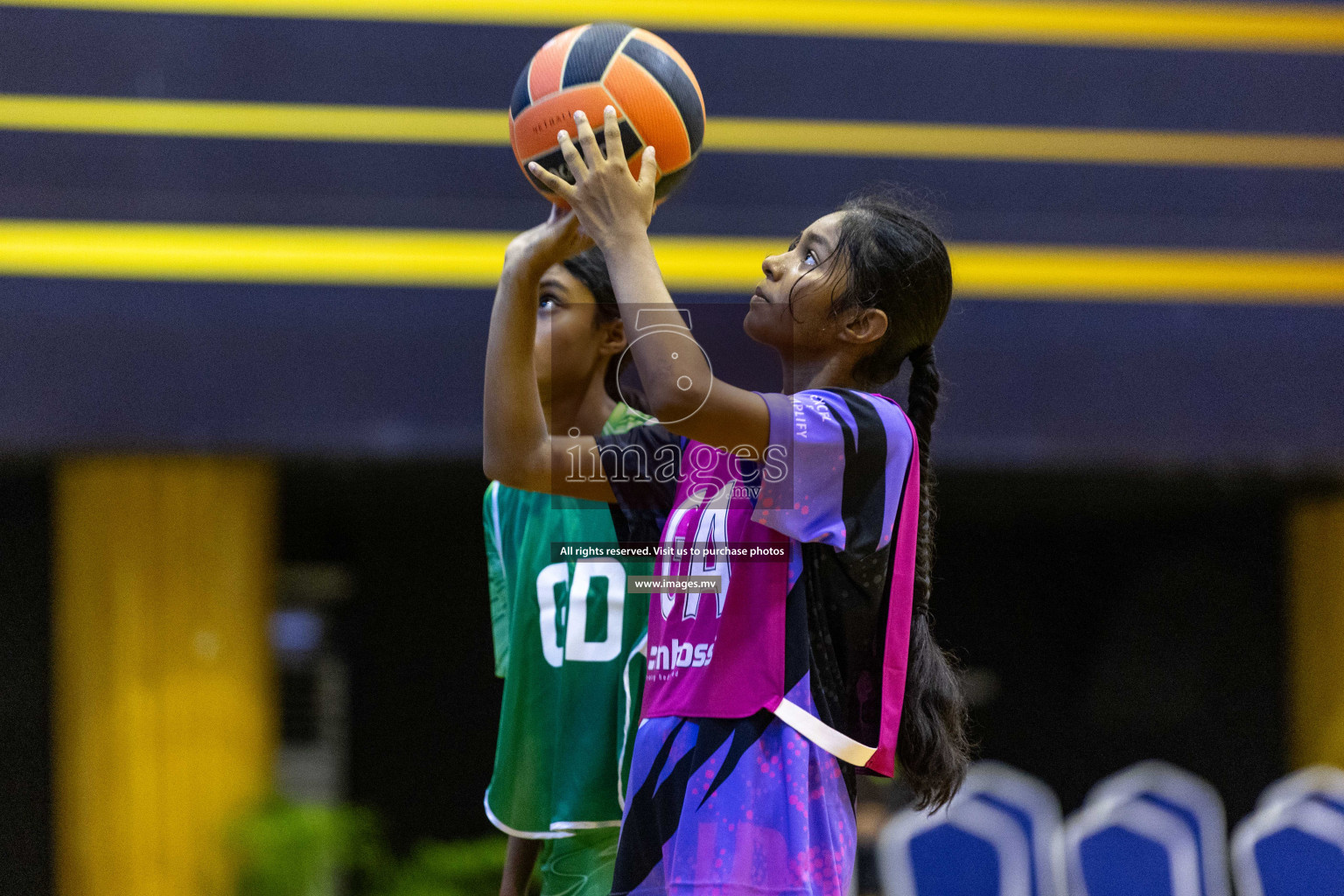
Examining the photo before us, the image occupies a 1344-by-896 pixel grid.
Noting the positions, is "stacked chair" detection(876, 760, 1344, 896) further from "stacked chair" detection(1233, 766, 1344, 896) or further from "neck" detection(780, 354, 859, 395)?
"neck" detection(780, 354, 859, 395)

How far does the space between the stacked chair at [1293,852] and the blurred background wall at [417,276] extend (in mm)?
2480

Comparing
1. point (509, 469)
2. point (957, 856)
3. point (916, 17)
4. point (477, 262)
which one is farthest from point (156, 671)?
point (916, 17)

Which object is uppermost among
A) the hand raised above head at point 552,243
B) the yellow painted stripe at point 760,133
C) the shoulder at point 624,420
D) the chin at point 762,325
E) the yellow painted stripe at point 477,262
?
the yellow painted stripe at point 760,133

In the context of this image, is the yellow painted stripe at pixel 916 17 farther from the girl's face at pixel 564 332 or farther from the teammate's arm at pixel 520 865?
the teammate's arm at pixel 520 865

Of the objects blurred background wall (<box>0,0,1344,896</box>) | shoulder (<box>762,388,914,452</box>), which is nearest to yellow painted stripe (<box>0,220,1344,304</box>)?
blurred background wall (<box>0,0,1344,896</box>)

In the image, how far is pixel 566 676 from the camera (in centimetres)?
249

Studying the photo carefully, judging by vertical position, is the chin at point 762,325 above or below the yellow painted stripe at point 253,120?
below

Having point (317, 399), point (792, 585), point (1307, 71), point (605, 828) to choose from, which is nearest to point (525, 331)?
point (792, 585)

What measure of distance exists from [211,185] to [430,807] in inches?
187

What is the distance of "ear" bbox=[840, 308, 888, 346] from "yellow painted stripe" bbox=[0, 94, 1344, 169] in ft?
14.9

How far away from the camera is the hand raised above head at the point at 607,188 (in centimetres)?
181

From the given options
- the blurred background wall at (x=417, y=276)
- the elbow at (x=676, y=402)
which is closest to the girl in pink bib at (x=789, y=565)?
the elbow at (x=676, y=402)

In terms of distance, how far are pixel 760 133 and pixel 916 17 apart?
1033 mm

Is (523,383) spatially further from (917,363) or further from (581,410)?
(917,363)
